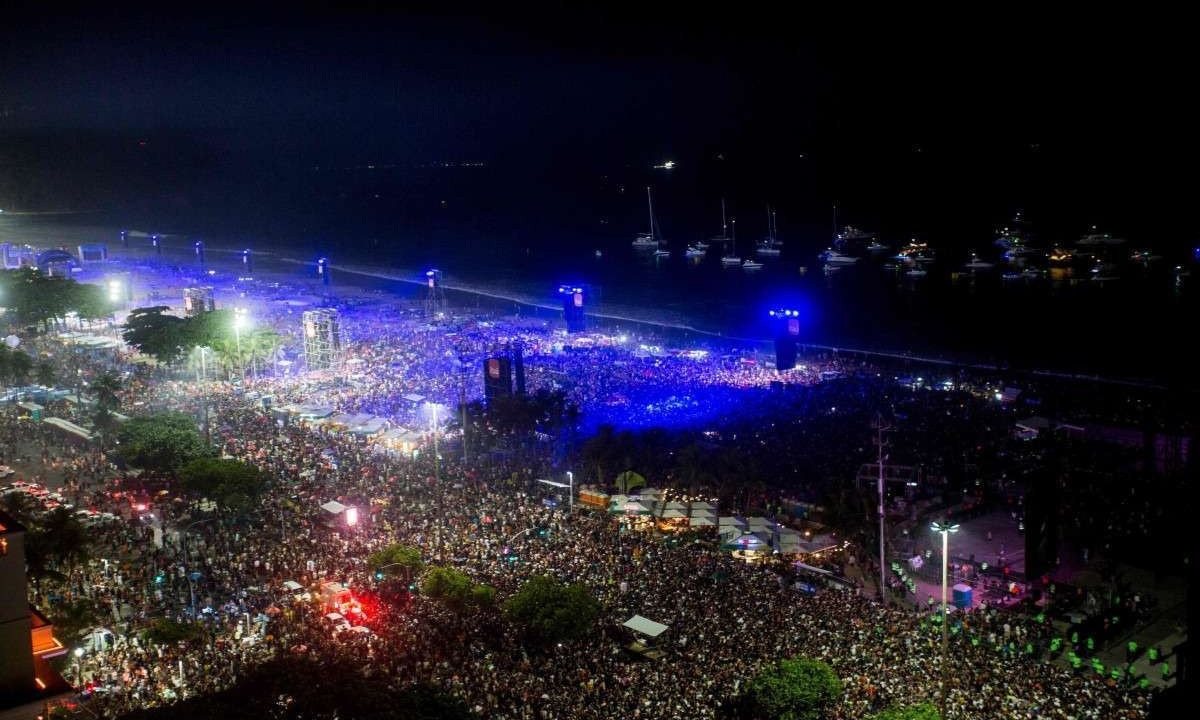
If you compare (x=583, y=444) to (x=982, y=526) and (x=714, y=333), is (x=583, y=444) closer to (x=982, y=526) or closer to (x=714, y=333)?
(x=982, y=526)

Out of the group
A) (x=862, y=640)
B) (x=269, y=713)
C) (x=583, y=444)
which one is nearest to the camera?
(x=269, y=713)

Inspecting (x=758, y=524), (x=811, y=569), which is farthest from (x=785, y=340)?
(x=811, y=569)

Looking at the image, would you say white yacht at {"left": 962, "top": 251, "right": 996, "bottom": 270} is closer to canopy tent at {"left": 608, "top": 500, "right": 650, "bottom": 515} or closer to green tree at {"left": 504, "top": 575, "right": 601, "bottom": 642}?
canopy tent at {"left": 608, "top": 500, "right": 650, "bottom": 515}

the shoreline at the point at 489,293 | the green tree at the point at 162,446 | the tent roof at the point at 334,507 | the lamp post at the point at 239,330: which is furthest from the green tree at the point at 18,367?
the shoreline at the point at 489,293

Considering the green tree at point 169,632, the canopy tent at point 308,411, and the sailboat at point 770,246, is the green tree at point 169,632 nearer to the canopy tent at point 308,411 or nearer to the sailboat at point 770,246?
the canopy tent at point 308,411

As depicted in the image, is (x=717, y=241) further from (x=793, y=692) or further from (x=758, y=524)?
(x=793, y=692)

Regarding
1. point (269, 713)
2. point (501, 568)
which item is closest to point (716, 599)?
point (501, 568)

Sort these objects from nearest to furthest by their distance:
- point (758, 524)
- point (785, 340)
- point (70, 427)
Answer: point (758, 524) → point (70, 427) → point (785, 340)
